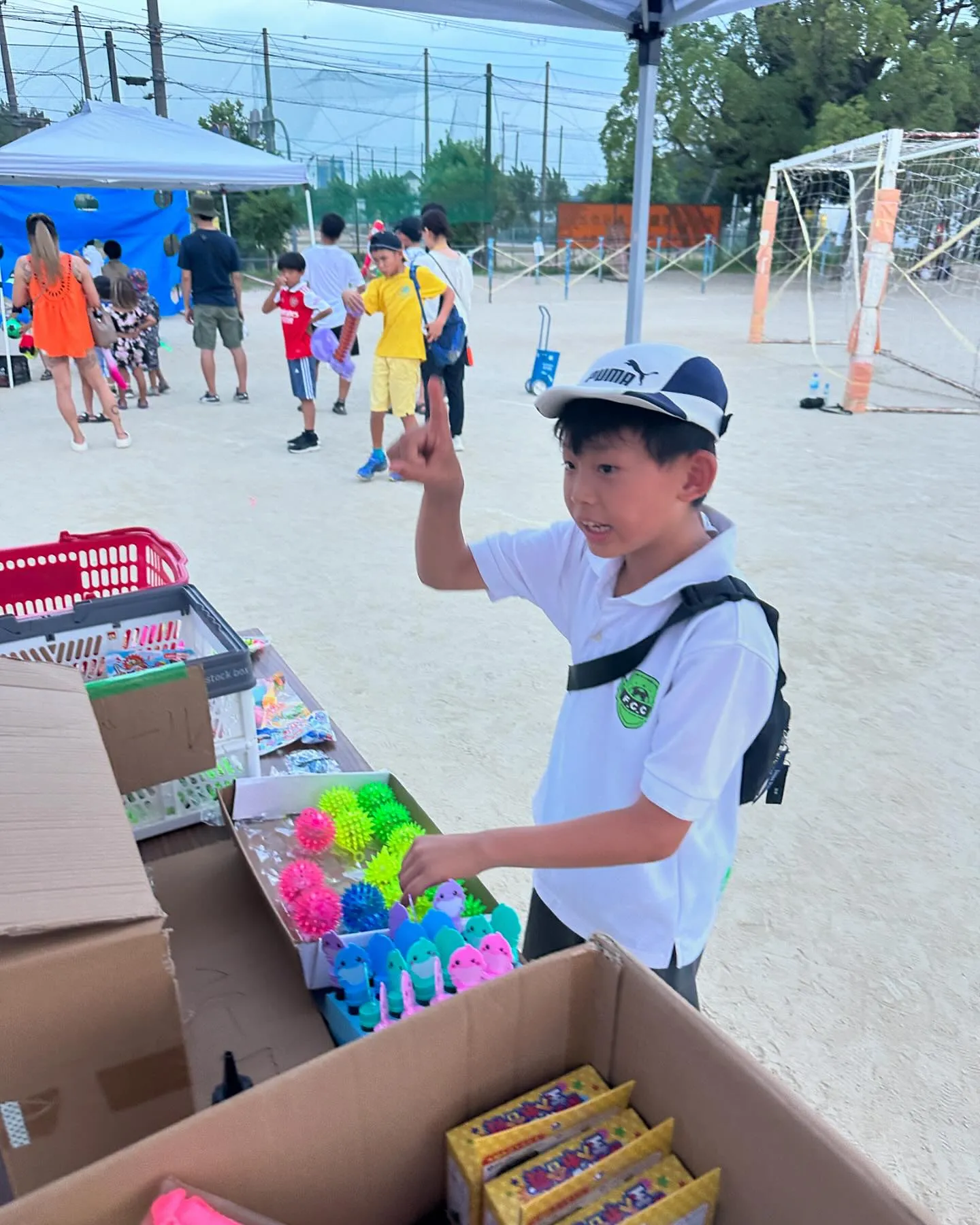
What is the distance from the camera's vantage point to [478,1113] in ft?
2.93

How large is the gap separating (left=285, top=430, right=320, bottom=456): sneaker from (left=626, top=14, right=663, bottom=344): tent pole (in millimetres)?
3334

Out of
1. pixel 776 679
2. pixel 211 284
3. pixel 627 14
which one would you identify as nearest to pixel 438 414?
pixel 776 679

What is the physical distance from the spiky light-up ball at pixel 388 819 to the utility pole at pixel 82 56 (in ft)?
122

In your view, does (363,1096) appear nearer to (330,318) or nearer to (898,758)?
(898,758)

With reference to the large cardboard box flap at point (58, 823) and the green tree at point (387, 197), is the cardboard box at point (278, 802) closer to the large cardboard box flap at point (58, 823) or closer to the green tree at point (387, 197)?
the large cardboard box flap at point (58, 823)

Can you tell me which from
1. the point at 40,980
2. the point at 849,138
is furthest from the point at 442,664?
the point at 849,138

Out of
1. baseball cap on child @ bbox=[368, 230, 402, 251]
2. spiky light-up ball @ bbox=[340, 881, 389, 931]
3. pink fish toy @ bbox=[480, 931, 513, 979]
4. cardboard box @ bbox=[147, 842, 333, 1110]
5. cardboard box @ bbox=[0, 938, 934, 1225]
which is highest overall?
baseball cap on child @ bbox=[368, 230, 402, 251]

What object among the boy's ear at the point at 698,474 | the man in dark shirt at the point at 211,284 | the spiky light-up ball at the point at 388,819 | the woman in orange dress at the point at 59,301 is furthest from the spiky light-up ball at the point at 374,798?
the man in dark shirt at the point at 211,284

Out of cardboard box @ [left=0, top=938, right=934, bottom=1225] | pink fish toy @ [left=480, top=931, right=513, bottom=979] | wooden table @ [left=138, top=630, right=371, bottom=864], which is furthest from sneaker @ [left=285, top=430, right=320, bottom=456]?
cardboard box @ [left=0, top=938, right=934, bottom=1225]

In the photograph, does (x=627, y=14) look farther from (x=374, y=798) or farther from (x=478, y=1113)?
(x=478, y=1113)

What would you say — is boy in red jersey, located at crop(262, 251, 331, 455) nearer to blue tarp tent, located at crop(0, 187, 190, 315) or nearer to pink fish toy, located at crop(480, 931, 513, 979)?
blue tarp tent, located at crop(0, 187, 190, 315)

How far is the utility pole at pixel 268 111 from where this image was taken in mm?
28188

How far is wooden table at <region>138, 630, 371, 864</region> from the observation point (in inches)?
61.5

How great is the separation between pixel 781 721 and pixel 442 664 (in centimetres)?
246
